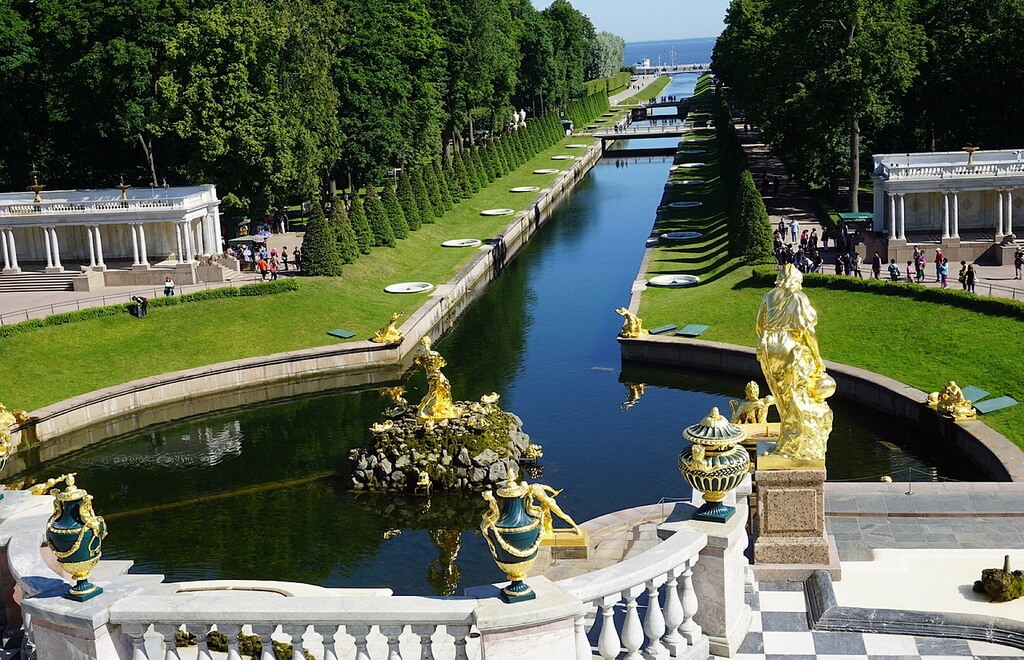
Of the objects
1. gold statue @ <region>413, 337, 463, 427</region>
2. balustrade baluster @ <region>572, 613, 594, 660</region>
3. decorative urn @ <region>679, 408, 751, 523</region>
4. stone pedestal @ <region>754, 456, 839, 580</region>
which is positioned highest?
decorative urn @ <region>679, 408, 751, 523</region>

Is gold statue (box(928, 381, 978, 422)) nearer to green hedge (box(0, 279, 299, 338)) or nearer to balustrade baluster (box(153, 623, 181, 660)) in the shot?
balustrade baluster (box(153, 623, 181, 660))

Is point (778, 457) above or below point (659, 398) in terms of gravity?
above

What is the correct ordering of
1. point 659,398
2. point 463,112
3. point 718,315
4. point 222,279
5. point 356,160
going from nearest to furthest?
point 659,398
point 718,315
point 222,279
point 356,160
point 463,112

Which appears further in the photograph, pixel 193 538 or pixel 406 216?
pixel 406 216

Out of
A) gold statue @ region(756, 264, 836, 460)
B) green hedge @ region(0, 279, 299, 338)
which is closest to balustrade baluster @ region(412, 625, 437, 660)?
gold statue @ region(756, 264, 836, 460)

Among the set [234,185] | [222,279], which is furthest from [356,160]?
[222,279]

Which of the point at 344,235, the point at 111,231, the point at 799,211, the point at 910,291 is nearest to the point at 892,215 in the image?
the point at 799,211

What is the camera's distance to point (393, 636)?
40.7ft

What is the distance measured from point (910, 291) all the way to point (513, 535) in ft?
133

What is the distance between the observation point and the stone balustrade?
42.7 ft

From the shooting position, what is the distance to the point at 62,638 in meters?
13.1

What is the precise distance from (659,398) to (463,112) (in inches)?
2506

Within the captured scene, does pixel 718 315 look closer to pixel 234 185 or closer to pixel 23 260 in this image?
pixel 234 185

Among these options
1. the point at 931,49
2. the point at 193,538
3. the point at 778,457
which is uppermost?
the point at 931,49
